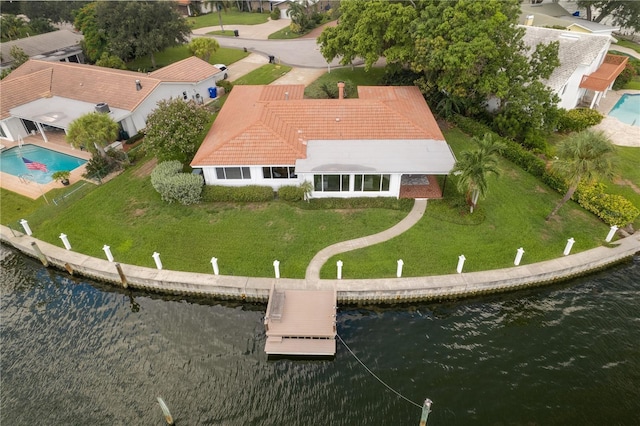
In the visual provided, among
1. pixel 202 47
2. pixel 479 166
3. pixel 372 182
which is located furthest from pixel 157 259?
pixel 202 47

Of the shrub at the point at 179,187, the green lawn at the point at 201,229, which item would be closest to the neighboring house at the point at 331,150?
the shrub at the point at 179,187

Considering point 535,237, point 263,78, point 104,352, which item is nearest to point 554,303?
point 535,237

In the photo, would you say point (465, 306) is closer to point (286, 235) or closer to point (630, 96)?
point (286, 235)

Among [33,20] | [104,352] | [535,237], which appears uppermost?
[33,20]

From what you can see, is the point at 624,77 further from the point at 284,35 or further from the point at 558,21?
the point at 284,35

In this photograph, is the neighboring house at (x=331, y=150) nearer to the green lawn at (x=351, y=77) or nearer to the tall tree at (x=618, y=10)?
the green lawn at (x=351, y=77)

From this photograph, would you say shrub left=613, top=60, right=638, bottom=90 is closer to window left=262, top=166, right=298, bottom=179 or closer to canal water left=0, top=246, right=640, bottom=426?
canal water left=0, top=246, right=640, bottom=426
